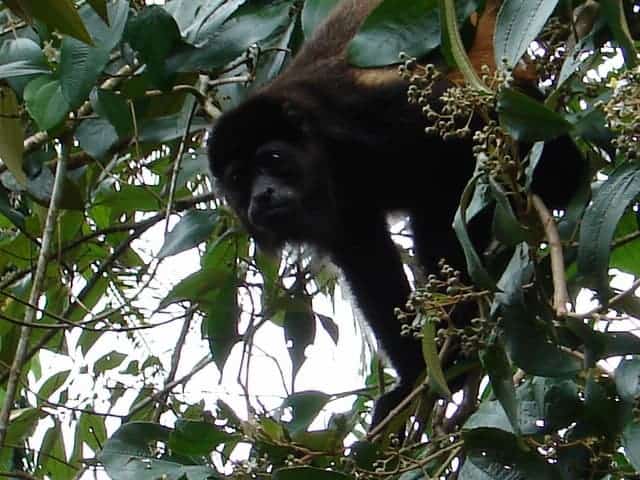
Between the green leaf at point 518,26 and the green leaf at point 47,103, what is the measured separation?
93 cm

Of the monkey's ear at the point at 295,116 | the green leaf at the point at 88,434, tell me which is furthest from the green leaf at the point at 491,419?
the green leaf at the point at 88,434

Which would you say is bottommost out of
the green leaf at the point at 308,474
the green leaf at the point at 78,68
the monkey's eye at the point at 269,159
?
the green leaf at the point at 308,474

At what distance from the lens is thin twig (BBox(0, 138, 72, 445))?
2.17 m

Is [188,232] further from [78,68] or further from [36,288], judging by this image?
[78,68]

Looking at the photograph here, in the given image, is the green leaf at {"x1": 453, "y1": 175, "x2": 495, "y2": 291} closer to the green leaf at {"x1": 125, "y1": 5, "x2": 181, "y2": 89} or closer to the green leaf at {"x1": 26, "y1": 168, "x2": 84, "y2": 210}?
the green leaf at {"x1": 125, "y1": 5, "x2": 181, "y2": 89}

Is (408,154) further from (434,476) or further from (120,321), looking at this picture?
(434,476)

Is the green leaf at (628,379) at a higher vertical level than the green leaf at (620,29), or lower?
lower

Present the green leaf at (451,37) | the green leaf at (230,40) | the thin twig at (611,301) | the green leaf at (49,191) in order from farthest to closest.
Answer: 1. the green leaf at (49,191)
2. the green leaf at (230,40)
3. the green leaf at (451,37)
4. the thin twig at (611,301)

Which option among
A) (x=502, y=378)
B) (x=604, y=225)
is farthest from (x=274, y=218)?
(x=604, y=225)

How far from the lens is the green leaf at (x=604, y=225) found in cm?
135

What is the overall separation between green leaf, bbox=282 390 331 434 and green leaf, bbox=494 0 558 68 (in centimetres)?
76

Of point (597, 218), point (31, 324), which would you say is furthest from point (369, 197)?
point (597, 218)

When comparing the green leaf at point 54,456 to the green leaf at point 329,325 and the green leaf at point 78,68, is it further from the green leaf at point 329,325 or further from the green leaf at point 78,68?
the green leaf at point 78,68

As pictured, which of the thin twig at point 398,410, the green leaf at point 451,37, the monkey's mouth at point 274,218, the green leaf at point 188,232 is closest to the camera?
the green leaf at point 451,37
